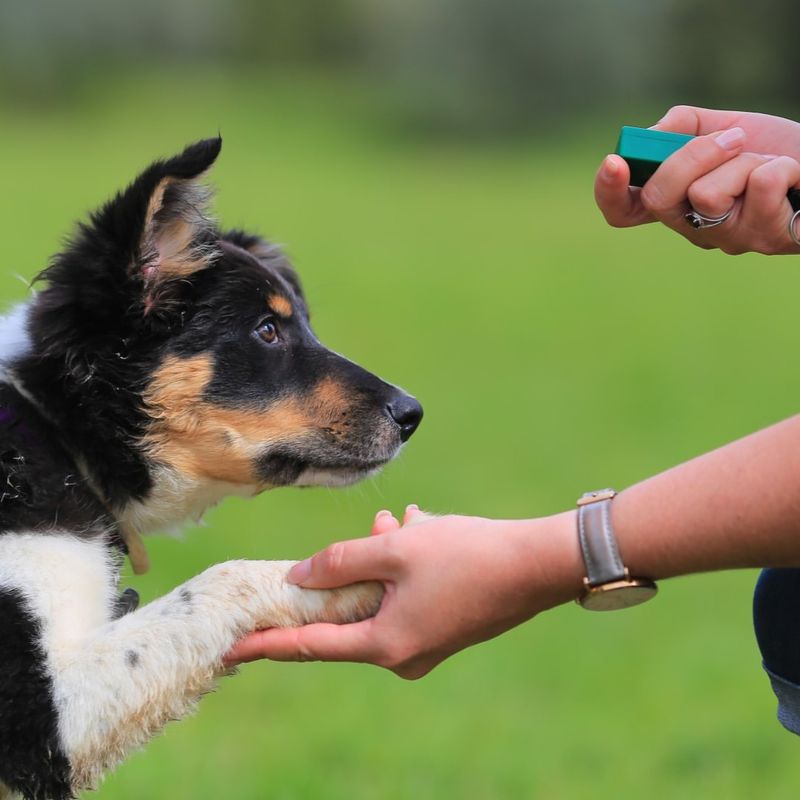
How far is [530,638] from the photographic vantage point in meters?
7.73

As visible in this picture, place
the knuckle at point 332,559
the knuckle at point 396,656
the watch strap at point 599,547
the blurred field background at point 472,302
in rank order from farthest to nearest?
the blurred field background at point 472,302
the knuckle at point 332,559
the knuckle at point 396,656
the watch strap at point 599,547

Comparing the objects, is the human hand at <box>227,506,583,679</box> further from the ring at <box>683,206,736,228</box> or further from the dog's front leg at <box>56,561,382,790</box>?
the ring at <box>683,206,736,228</box>

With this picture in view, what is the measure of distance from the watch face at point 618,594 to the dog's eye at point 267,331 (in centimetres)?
167

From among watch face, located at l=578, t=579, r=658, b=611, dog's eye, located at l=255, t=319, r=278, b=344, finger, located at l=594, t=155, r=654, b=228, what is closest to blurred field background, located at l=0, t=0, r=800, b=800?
dog's eye, located at l=255, t=319, r=278, b=344

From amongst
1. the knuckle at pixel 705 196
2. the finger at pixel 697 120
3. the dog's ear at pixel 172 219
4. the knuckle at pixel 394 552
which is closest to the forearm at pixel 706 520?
the knuckle at pixel 394 552

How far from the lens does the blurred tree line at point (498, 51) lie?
4053cm

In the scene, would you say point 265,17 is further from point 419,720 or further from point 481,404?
point 419,720

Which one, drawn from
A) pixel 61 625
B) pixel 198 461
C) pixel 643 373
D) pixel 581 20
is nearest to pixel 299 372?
pixel 198 461

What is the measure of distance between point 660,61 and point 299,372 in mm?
39554

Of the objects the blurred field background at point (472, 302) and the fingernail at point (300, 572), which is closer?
the fingernail at point (300, 572)

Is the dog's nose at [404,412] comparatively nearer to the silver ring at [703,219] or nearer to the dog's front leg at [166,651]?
the dog's front leg at [166,651]

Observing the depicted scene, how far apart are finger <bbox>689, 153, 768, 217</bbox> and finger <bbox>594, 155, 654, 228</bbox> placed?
7.3 inches

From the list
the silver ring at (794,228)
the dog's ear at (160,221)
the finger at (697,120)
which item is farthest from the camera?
the dog's ear at (160,221)

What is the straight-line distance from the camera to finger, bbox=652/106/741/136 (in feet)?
12.6
